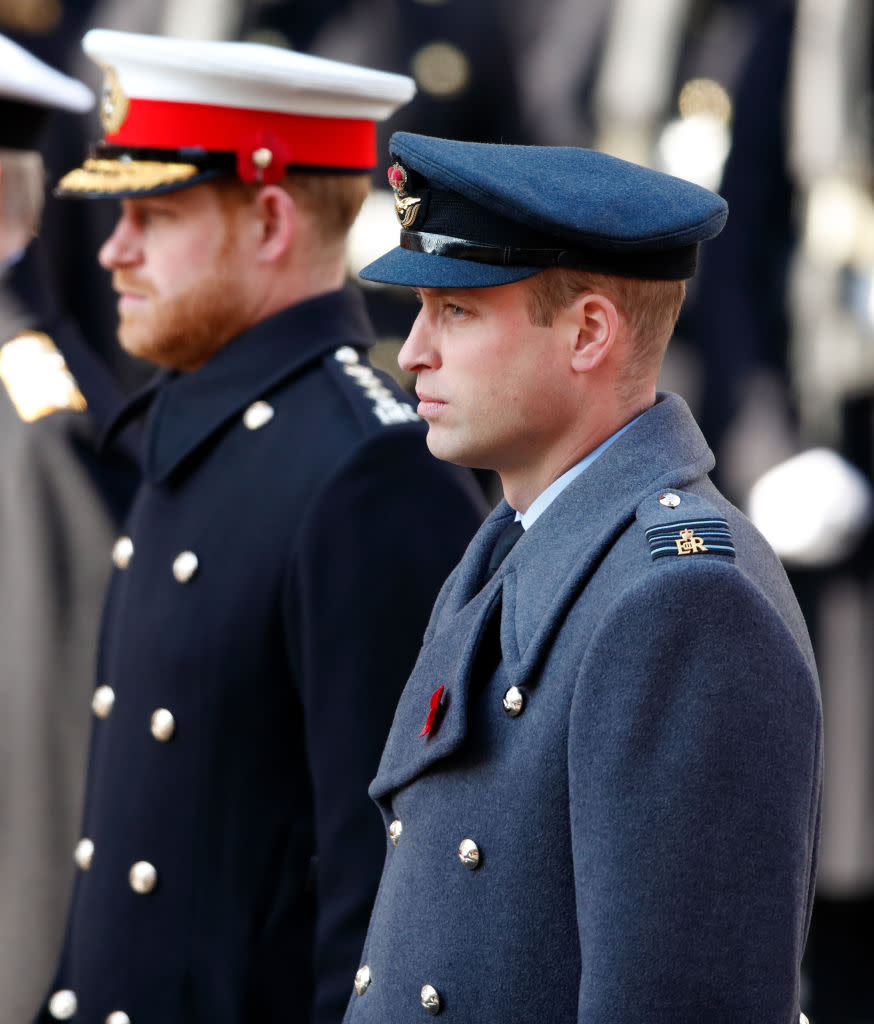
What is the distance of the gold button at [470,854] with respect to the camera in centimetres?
143

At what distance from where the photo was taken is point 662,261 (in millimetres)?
1481

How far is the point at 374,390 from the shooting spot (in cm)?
217

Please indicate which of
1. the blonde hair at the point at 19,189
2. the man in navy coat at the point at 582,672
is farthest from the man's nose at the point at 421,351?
the blonde hair at the point at 19,189

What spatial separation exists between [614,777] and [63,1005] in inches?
51.4

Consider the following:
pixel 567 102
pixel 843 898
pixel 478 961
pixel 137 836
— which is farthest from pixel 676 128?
pixel 478 961

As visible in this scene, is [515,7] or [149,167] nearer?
[149,167]

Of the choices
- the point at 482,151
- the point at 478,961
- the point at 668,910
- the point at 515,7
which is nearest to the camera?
the point at 668,910

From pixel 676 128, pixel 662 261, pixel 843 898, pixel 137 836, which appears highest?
pixel 662 261

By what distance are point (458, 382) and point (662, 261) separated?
0.21m

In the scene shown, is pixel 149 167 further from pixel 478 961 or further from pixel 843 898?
pixel 843 898

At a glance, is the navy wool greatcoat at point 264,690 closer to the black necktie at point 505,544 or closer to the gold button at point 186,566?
the gold button at point 186,566

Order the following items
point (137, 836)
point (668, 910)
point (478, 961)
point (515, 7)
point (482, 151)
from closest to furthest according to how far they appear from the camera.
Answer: point (668, 910) < point (478, 961) < point (482, 151) < point (137, 836) < point (515, 7)

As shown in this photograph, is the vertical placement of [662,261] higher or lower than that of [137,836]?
higher

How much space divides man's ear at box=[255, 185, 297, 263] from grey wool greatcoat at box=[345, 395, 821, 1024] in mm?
814
